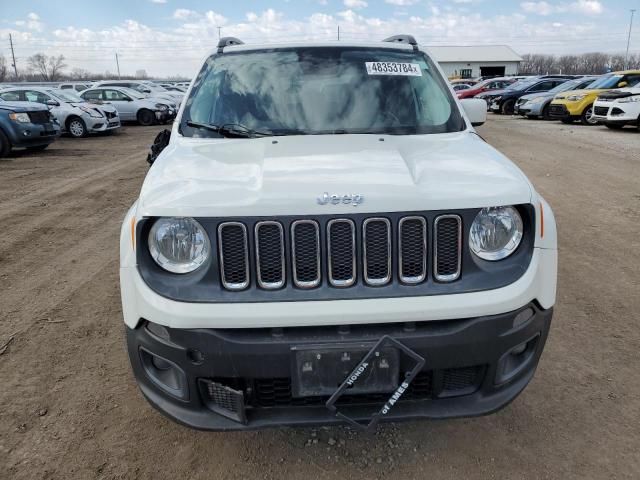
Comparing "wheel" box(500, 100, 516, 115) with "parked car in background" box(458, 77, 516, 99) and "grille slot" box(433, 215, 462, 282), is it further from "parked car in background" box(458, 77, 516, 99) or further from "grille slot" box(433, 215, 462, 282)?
"grille slot" box(433, 215, 462, 282)

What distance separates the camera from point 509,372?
2316 mm

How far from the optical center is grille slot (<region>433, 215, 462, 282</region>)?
7.05ft

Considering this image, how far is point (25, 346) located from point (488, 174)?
3.18m

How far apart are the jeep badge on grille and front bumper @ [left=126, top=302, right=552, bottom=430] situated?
1.61 feet

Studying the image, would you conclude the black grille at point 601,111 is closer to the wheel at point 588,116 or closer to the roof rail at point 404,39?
the wheel at point 588,116

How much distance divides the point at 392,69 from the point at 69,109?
1537 cm

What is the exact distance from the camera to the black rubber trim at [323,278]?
2.09 m

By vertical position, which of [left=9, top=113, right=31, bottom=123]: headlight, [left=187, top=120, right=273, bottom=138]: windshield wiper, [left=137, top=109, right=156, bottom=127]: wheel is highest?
[left=187, top=120, right=273, bottom=138]: windshield wiper

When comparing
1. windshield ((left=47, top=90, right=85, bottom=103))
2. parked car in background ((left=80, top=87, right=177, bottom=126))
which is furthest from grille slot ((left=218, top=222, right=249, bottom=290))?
parked car in background ((left=80, top=87, right=177, bottom=126))

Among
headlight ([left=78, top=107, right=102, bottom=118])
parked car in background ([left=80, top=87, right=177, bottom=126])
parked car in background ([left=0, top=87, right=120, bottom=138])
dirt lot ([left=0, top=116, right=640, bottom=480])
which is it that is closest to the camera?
dirt lot ([left=0, top=116, right=640, bottom=480])

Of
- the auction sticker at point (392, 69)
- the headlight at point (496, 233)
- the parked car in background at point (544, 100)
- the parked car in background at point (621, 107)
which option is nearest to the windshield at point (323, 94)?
the auction sticker at point (392, 69)

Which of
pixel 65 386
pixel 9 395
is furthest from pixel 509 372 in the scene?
pixel 9 395

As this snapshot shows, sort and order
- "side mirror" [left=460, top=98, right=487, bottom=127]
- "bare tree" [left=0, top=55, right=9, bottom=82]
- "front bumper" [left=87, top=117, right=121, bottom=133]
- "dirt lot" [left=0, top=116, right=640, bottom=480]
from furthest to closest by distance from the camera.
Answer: "bare tree" [left=0, top=55, right=9, bottom=82], "front bumper" [left=87, top=117, right=121, bottom=133], "side mirror" [left=460, top=98, right=487, bottom=127], "dirt lot" [left=0, top=116, right=640, bottom=480]

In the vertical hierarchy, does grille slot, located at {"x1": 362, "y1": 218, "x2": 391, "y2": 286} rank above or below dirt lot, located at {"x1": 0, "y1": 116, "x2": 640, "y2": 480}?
above
